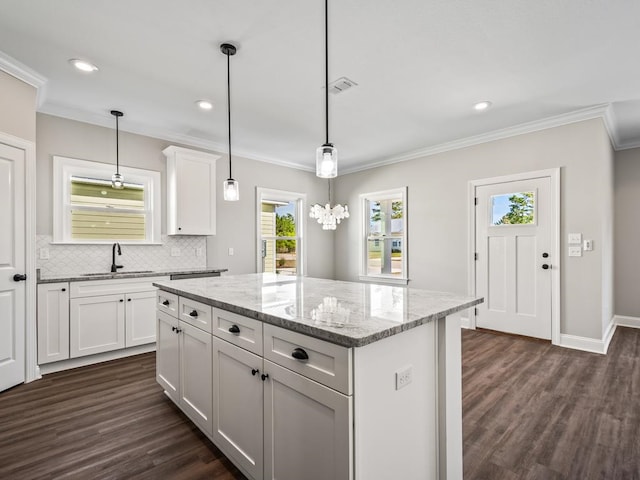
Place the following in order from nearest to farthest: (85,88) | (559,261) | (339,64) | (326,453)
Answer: (326,453), (339,64), (85,88), (559,261)

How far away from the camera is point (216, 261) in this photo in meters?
4.87

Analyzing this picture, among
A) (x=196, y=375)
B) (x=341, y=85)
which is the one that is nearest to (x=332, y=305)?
(x=196, y=375)

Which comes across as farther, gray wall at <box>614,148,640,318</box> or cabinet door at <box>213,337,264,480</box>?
gray wall at <box>614,148,640,318</box>

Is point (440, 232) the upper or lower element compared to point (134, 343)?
upper

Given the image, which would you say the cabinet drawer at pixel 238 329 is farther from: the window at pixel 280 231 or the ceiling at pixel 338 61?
the window at pixel 280 231

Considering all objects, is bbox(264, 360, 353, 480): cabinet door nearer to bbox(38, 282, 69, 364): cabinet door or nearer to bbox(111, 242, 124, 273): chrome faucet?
bbox(38, 282, 69, 364): cabinet door

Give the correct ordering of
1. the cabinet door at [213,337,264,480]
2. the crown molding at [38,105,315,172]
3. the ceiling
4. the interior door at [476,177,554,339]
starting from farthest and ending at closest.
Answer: the interior door at [476,177,554,339]
the crown molding at [38,105,315,172]
the ceiling
the cabinet door at [213,337,264,480]

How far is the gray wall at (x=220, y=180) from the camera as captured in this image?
354 cm

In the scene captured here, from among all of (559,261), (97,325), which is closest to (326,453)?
(97,325)

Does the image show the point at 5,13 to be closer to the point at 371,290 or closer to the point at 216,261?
the point at 371,290

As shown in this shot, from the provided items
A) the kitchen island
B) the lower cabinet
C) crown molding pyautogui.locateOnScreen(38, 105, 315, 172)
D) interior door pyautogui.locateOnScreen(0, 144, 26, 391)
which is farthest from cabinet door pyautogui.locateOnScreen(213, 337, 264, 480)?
crown molding pyautogui.locateOnScreen(38, 105, 315, 172)

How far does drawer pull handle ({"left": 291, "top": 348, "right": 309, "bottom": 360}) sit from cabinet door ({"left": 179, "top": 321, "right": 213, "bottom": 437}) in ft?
2.78

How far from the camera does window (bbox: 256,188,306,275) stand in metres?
5.57

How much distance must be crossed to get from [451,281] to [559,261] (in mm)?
1383
